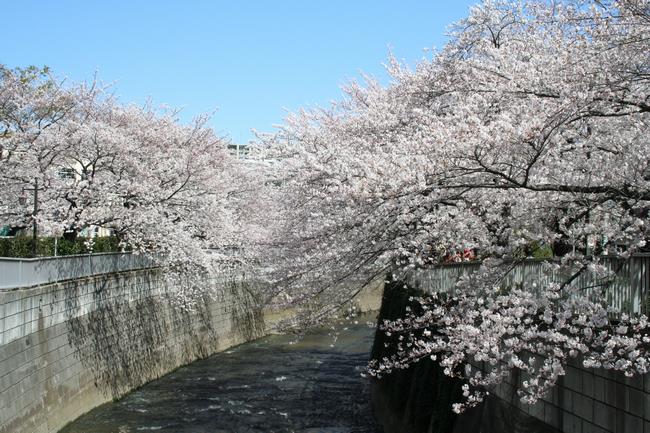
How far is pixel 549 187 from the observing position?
8305mm

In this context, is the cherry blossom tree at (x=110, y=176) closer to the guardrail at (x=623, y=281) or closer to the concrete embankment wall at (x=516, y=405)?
the concrete embankment wall at (x=516, y=405)

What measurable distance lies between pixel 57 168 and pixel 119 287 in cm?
412

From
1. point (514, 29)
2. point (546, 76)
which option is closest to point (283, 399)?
point (514, 29)

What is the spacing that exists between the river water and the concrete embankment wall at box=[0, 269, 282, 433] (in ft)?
1.87

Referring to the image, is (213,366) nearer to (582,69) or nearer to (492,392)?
(492,392)

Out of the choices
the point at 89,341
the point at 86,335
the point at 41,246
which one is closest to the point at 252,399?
the point at 89,341

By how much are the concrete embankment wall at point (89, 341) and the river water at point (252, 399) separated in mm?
571

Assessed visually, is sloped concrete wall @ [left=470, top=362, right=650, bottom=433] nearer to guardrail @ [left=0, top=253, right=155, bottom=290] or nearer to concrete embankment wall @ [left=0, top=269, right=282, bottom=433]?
concrete embankment wall @ [left=0, top=269, right=282, bottom=433]

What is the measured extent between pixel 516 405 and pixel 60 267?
40.6 feet

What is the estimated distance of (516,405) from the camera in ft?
34.4

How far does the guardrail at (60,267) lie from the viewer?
15344mm

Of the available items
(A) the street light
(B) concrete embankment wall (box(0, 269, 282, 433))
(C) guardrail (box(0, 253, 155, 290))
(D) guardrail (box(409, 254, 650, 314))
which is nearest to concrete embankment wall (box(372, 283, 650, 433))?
(D) guardrail (box(409, 254, 650, 314))

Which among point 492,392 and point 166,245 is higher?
point 166,245

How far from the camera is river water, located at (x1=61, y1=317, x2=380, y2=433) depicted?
1809 centimetres
